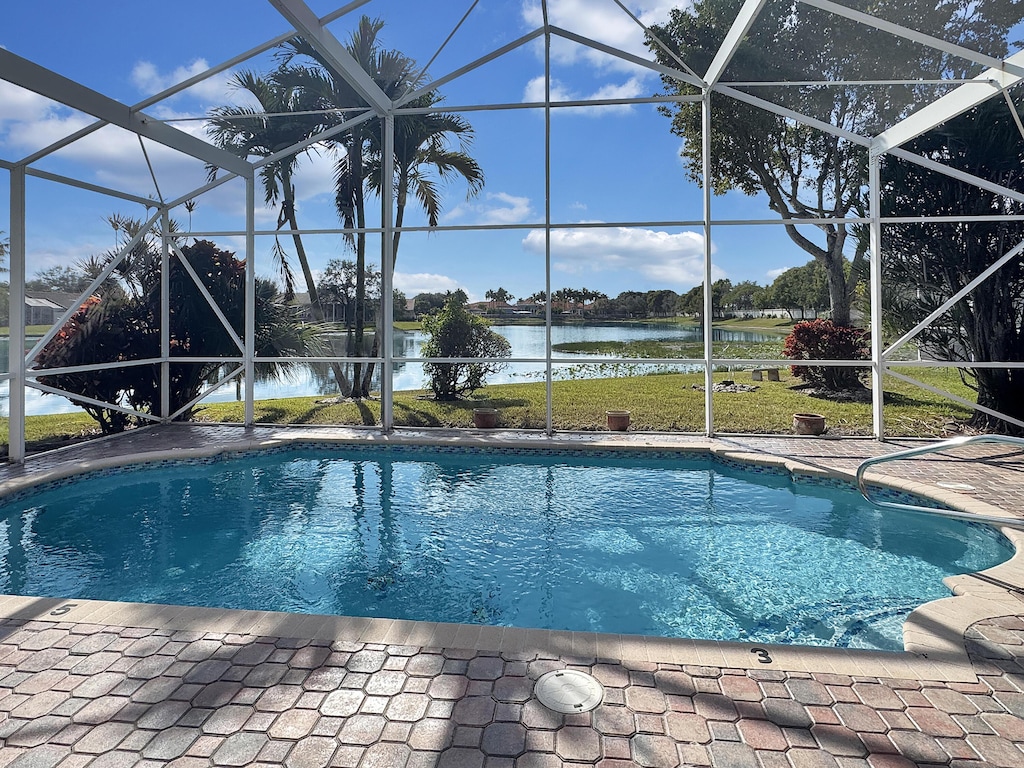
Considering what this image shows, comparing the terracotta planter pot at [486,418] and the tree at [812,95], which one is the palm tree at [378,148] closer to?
the terracotta planter pot at [486,418]

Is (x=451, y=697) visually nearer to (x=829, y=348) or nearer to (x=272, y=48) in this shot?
(x=272, y=48)

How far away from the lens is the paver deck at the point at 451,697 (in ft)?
6.21

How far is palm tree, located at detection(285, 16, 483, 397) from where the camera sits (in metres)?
9.62

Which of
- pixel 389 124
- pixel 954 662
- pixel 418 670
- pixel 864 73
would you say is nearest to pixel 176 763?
pixel 418 670

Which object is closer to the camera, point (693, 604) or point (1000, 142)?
point (693, 604)

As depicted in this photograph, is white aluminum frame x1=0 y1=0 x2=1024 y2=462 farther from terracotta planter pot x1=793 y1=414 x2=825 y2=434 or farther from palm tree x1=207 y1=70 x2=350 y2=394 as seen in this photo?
palm tree x1=207 y1=70 x2=350 y2=394

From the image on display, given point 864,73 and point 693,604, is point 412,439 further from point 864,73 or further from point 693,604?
point 864,73

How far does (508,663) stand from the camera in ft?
7.89

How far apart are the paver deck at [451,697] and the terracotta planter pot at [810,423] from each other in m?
4.75

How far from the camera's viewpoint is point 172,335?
869cm

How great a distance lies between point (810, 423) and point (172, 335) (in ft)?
29.1

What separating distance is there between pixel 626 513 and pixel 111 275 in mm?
7445

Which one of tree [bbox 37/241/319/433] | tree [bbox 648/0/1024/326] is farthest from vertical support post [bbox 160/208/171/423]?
tree [bbox 648/0/1024/326]

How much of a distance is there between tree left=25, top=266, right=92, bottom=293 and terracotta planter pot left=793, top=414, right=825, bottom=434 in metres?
9.13
